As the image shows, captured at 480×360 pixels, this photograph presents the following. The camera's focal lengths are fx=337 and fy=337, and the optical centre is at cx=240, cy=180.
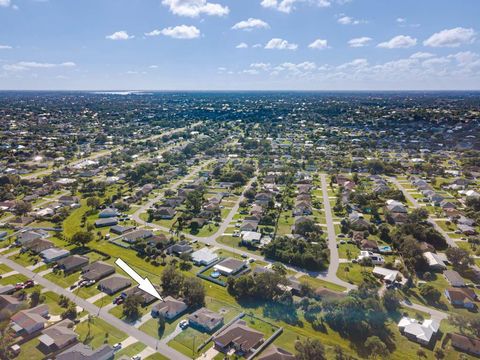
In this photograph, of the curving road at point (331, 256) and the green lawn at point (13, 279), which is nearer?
the green lawn at point (13, 279)

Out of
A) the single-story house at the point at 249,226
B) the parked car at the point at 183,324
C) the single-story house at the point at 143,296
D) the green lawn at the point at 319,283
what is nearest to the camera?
the parked car at the point at 183,324

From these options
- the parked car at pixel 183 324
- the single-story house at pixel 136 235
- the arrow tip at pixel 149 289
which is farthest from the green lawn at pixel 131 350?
the single-story house at pixel 136 235

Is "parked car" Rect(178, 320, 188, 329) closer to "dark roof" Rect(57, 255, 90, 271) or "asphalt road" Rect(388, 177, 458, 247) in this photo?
"dark roof" Rect(57, 255, 90, 271)

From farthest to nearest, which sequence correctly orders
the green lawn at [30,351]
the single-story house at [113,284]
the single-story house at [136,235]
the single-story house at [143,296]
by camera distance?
the single-story house at [136,235] → the single-story house at [113,284] → the single-story house at [143,296] → the green lawn at [30,351]

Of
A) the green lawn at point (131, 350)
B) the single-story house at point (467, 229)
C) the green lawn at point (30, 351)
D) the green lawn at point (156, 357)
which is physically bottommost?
the green lawn at point (30, 351)

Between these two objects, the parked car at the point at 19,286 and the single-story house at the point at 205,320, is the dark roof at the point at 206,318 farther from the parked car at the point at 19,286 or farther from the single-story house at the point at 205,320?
the parked car at the point at 19,286

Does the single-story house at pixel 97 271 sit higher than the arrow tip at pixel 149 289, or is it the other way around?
the arrow tip at pixel 149 289
